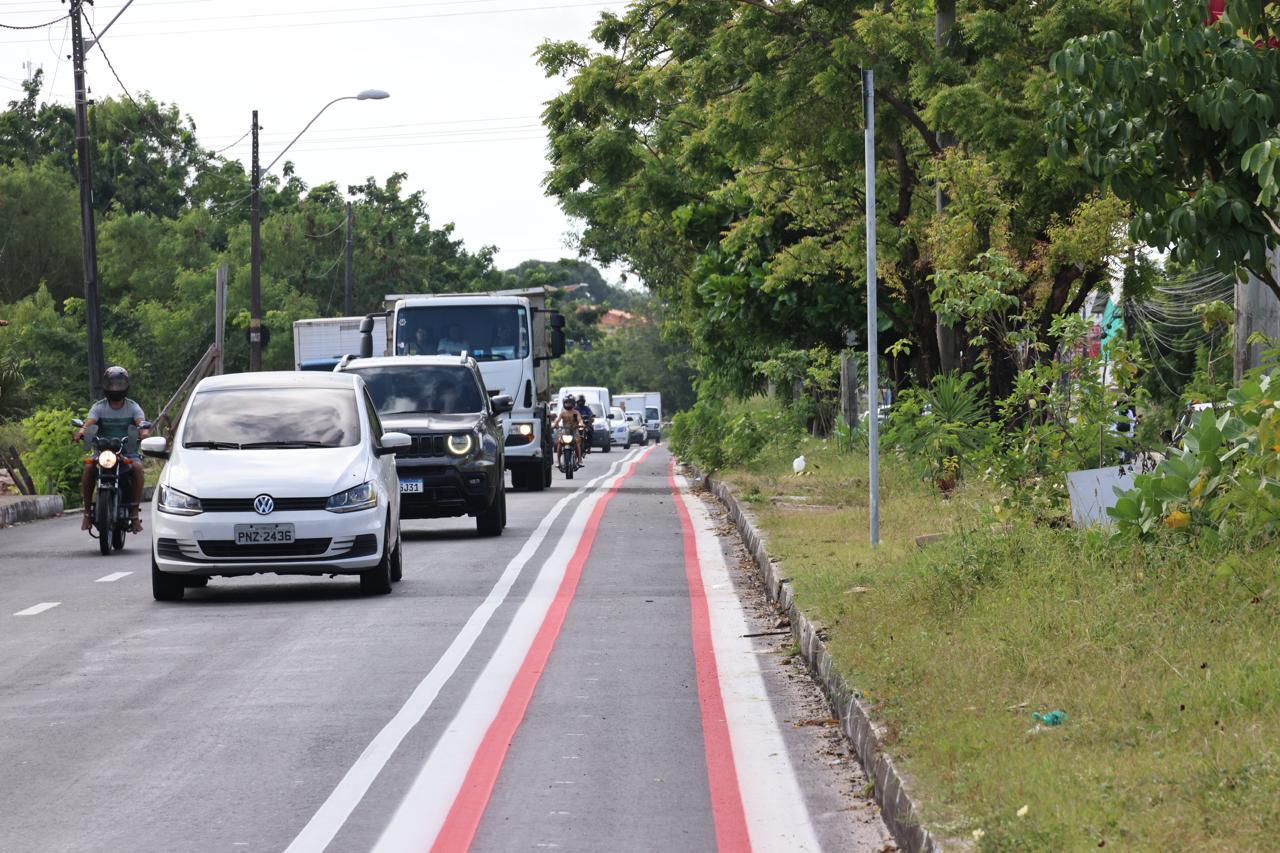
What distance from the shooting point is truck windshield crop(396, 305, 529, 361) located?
97.1 feet

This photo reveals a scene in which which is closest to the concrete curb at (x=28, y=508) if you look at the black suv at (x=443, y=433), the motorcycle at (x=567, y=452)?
the black suv at (x=443, y=433)

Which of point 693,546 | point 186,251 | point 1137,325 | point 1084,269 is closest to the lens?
point 693,546

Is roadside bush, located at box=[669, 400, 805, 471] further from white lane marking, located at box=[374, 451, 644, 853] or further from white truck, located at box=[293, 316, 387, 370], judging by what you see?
white lane marking, located at box=[374, 451, 644, 853]

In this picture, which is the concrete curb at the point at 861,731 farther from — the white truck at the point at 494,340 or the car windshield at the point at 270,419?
the white truck at the point at 494,340

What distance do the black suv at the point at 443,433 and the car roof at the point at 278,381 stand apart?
3937 mm

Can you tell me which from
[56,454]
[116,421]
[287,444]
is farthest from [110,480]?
[56,454]

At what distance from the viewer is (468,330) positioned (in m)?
29.8

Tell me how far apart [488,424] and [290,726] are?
12.1 m

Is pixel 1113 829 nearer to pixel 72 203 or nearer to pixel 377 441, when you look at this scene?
pixel 377 441

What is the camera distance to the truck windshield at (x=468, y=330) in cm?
2959

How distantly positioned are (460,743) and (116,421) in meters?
10.9

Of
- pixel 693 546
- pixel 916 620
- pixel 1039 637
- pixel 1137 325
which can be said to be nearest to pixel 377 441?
pixel 693 546

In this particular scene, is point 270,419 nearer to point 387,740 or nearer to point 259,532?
point 259,532

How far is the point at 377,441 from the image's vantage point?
15.0 m
